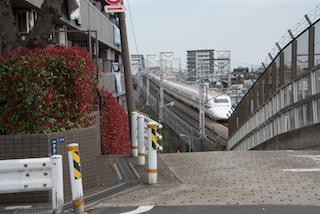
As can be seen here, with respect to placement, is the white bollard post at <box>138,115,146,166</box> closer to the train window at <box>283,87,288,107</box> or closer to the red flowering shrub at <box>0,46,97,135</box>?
the red flowering shrub at <box>0,46,97,135</box>

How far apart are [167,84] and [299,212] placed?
73.5 metres

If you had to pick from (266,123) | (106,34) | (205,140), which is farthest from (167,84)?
(266,123)

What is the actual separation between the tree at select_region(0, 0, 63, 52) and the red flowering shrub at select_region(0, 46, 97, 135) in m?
0.80

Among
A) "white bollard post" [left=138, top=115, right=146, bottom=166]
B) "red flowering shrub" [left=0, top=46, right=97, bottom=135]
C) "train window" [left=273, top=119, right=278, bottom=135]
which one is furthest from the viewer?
"train window" [left=273, top=119, right=278, bottom=135]

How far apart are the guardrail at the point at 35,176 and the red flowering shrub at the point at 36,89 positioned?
1.11 metres

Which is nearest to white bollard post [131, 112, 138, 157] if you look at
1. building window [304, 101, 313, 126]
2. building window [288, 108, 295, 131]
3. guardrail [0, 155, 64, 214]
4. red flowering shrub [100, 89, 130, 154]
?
red flowering shrub [100, 89, 130, 154]

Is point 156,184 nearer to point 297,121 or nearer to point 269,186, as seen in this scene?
point 269,186

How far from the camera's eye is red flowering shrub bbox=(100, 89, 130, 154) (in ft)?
39.2

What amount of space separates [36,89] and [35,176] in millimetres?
1528

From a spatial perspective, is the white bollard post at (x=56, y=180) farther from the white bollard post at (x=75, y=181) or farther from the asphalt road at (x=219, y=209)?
the asphalt road at (x=219, y=209)

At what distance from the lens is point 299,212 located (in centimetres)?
462

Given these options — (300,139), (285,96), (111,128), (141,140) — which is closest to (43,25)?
(141,140)

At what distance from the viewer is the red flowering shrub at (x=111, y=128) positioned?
39.2 ft

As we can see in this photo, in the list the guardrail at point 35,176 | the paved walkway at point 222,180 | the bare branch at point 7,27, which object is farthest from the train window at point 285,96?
the guardrail at point 35,176
